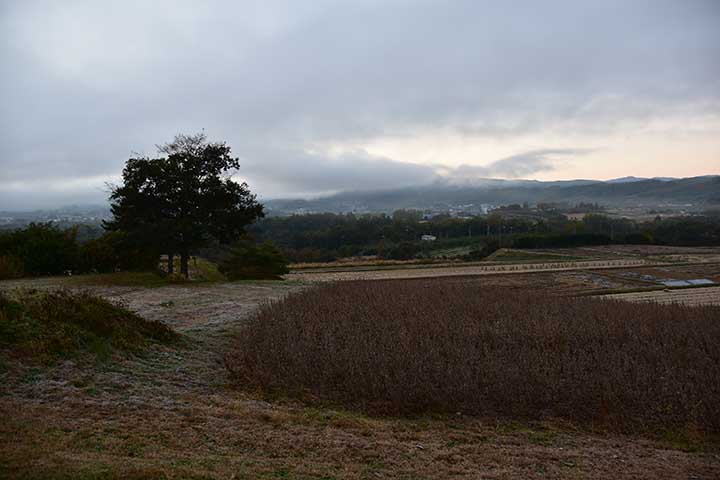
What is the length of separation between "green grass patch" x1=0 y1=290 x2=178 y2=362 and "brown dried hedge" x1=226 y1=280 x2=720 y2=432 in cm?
171

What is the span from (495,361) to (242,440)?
4042 mm

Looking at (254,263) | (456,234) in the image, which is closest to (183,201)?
(254,263)

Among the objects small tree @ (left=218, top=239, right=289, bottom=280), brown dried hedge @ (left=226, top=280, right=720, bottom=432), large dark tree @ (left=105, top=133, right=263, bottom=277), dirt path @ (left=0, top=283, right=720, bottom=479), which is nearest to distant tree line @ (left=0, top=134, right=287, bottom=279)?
large dark tree @ (left=105, top=133, right=263, bottom=277)

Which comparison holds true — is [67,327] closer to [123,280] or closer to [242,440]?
[242,440]

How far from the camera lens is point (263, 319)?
1049 centimetres

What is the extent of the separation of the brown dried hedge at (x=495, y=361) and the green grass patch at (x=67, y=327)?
5.60 feet

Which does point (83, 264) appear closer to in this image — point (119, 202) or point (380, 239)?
point (119, 202)

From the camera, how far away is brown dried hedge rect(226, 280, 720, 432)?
6.30 m

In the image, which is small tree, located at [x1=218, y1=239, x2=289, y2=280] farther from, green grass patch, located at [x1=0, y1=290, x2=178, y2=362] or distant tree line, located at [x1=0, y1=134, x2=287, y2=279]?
green grass patch, located at [x1=0, y1=290, x2=178, y2=362]

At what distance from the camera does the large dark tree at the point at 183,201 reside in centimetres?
1869

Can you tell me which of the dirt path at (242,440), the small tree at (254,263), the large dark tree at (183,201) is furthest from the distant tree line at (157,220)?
the dirt path at (242,440)

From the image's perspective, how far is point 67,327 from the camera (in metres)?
7.57

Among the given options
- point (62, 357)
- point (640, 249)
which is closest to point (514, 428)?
point (62, 357)

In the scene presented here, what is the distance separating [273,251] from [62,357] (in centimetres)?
2219
